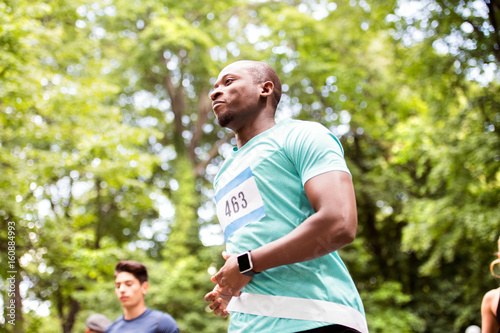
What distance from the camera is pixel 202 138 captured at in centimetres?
1941

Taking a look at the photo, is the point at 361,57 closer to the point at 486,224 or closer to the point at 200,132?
the point at 200,132

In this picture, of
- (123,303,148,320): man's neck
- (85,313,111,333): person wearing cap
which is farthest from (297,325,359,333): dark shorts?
(85,313,111,333): person wearing cap

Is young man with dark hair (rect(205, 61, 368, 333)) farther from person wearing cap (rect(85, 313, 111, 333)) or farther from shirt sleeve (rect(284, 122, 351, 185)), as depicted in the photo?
person wearing cap (rect(85, 313, 111, 333))

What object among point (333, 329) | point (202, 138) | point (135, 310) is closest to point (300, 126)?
point (333, 329)

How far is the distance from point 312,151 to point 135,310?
2955mm

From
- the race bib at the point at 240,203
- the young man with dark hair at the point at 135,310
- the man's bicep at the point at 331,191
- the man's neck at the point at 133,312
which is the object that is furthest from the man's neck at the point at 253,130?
the man's neck at the point at 133,312

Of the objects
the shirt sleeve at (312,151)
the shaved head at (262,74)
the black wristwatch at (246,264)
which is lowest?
the black wristwatch at (246,264)

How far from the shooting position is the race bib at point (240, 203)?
1623 millimetres

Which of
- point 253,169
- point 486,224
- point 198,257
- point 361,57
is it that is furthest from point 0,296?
point 361,57

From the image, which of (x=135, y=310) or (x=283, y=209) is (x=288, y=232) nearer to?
(x=283, y=209)

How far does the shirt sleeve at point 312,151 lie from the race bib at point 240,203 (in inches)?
6.6

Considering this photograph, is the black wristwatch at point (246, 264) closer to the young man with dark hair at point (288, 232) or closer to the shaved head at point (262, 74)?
the young man with dark hair at point (288, 232)

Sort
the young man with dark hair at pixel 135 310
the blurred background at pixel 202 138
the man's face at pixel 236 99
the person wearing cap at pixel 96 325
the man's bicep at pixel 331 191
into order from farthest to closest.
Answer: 1. the blurred background at pixel 202 138
2. the person wearing cap at pixel 96 325
3. the young man with dark hair at pixel 135 310
4. the man's face at pixel 236 99
5. the man's bicep at pixel 331 191

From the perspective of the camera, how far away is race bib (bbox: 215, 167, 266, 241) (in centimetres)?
162
